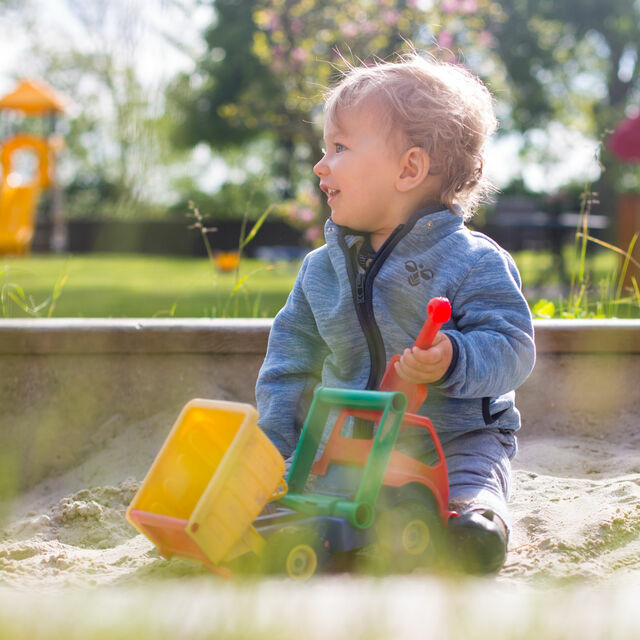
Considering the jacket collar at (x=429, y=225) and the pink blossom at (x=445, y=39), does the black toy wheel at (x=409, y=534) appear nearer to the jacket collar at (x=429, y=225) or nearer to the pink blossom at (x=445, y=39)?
the jacket collar at (x=429, y=225)

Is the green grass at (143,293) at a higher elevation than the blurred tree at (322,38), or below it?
below

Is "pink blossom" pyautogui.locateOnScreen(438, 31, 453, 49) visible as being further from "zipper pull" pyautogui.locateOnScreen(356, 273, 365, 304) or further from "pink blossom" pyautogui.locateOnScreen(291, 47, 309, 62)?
"zipper pull" pyautogui.locateOnScreen(356, 273, 365, 304)

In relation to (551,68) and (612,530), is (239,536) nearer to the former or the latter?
(612,530)

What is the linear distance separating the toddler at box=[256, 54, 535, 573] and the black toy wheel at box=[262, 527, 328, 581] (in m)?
0.36

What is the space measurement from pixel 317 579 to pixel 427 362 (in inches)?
16.9

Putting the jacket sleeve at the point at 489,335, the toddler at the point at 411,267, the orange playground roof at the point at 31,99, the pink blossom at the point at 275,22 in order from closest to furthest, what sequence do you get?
the jacket sleeve at the point at 489,335
the toddler at the point at 411,267
the pink blossom at the point at 275,22
the orange playground roof at the point at 31,99

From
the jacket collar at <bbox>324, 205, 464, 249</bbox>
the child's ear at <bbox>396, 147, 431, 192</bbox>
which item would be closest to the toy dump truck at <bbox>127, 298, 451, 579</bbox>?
the jacket collar at <bbox>324, 205, 464, 249</bbox>

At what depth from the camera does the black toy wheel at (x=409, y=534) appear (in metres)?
1.62

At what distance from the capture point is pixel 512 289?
1.86 m

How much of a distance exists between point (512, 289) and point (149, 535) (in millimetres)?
871

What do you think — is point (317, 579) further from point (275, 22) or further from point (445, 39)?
point (275, 22)

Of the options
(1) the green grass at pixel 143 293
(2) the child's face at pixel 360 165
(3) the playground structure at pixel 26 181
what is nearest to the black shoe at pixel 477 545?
(2) the child's face at pixel 360 165

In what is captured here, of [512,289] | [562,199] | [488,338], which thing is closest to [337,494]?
[488,338]

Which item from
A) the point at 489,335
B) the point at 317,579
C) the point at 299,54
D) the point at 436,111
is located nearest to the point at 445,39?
the point at 299,54
